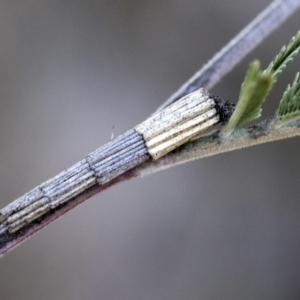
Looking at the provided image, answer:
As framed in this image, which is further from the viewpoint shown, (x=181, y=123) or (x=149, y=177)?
(x=149, y=177)

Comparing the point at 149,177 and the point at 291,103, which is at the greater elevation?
the point at 149,177

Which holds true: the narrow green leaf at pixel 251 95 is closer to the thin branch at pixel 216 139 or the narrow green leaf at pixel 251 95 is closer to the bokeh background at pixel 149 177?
the thin branch at pixel 216 139

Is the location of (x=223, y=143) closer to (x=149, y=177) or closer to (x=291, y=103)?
(x=291, y=103)

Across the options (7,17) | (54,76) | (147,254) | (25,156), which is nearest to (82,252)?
(147,254)

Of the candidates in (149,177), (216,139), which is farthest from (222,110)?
(149,177)

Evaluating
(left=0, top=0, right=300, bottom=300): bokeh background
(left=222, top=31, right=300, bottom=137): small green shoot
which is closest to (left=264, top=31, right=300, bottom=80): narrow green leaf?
(left=222, top=31, right=300, bottom=137): small green shoot

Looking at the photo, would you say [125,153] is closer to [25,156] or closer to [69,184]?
[69,184]
